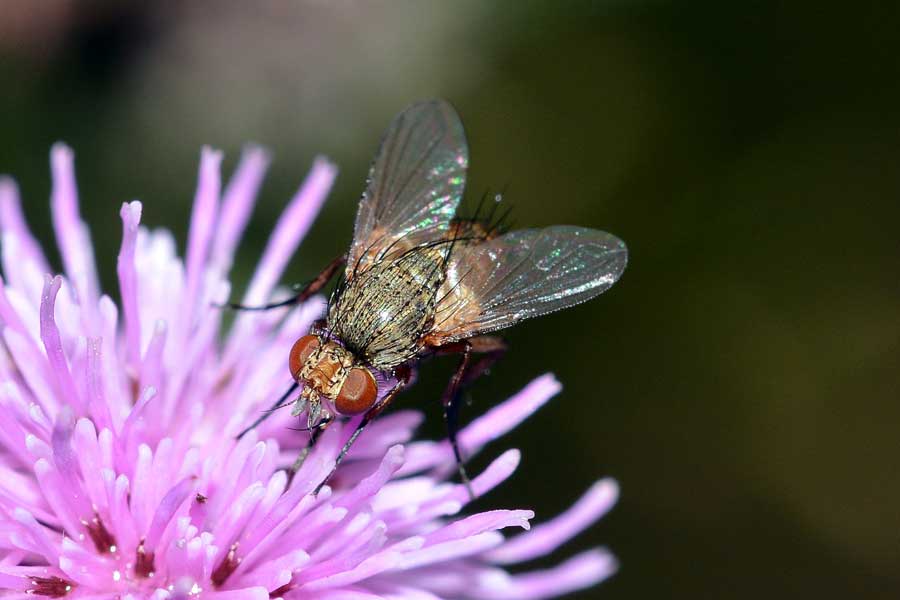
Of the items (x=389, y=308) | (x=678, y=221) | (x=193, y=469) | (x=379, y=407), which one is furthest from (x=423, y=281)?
(x=678, y=221)

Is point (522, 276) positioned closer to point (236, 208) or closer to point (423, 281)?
point (423, 281)

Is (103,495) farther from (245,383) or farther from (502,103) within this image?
(502,103)

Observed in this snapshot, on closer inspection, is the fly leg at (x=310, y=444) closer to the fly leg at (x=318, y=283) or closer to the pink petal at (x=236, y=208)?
the fly leg at (x=318, y=283)

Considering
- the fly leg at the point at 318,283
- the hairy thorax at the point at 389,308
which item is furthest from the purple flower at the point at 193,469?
the hairy thorax at the point at 389,308

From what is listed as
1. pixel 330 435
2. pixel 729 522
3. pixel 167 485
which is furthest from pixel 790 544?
pixel 167 485

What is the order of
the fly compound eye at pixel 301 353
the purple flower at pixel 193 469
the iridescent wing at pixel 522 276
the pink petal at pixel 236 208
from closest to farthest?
1. the purple flower at pixel 193 469
2. the fly compound eye at pixel 301 353
3. the iridescent wing at pixel 522 276
4. the pink petal at pixel 236 208

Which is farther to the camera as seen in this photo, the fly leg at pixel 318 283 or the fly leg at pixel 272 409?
the fly leg at pixel 318 283
